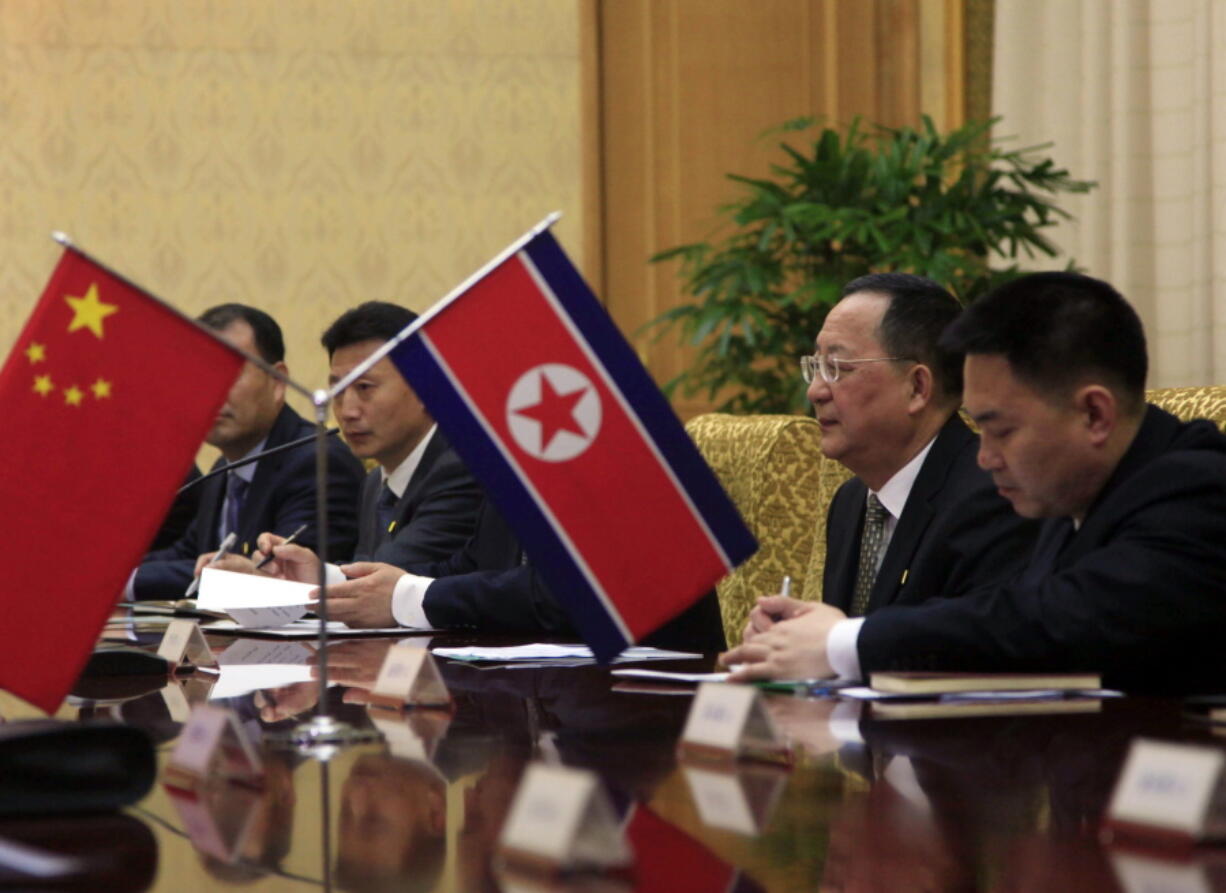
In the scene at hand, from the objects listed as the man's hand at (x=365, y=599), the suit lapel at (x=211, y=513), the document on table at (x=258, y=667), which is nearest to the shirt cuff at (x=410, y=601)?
the man's hand at (x=365, y=599)

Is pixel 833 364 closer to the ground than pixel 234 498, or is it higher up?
higher up

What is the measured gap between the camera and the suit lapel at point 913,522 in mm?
2707

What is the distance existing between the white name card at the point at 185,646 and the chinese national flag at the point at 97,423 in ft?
2.10

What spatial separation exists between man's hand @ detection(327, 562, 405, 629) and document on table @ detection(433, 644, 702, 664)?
1.61ft

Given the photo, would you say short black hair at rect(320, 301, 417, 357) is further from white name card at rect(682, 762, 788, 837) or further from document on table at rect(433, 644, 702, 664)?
white name card at rect(682, 762, 788, 837)

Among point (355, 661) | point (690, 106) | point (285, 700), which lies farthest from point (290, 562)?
point (690, 106)

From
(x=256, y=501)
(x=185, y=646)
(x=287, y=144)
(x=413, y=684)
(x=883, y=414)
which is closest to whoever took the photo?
(x=413, y=684)

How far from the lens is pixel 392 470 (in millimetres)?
4375

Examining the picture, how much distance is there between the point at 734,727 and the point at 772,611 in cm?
70

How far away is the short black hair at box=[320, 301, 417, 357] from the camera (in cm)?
431

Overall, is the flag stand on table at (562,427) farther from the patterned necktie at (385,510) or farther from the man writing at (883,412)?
the patterned necktie at (385,510)

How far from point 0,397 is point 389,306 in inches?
98.0

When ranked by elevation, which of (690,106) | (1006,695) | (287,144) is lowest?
(1006,695)

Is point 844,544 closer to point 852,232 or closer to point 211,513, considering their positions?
point 852,232
